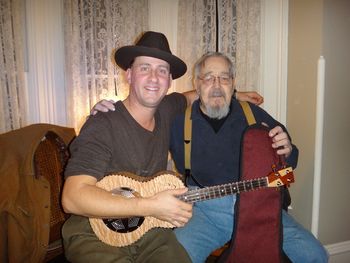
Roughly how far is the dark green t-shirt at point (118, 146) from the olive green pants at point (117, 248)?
1.11 ft

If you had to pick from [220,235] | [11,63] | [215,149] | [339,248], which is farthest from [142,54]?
[339,248]

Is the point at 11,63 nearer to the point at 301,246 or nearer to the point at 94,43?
the point at 94,43

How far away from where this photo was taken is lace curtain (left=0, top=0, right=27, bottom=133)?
248 centimetres

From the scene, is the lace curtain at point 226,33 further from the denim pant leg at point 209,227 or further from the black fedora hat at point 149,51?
the denim pant leg at point 209,227

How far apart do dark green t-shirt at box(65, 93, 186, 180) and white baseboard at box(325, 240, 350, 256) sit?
1.78 metres

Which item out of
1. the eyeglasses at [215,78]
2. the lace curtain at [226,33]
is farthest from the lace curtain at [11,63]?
the eyeglasses at [215,78]

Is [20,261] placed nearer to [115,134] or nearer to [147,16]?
[115,134]

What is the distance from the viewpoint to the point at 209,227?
1.68m

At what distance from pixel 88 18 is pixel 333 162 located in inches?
105

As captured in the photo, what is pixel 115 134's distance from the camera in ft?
4.97

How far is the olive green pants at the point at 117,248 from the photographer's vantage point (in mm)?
1355

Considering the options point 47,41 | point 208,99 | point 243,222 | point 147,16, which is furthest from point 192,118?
point 47,41

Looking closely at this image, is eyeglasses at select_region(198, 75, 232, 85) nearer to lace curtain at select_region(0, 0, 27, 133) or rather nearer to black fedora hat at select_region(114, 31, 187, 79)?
black fedora hat at select_region(114, 31, 187, 79)

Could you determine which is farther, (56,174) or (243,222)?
(56,174)
